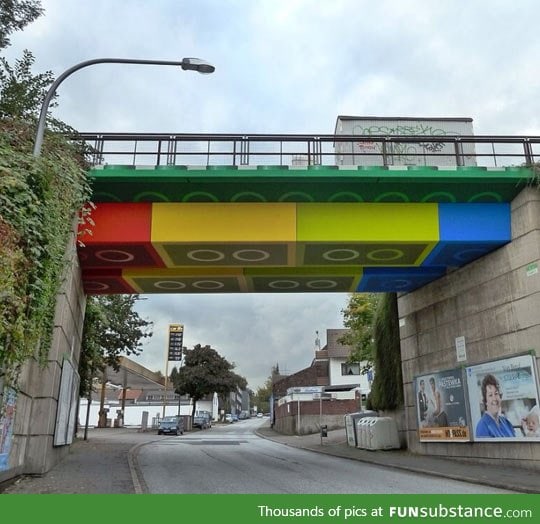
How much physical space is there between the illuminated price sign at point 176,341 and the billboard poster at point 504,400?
135 ft

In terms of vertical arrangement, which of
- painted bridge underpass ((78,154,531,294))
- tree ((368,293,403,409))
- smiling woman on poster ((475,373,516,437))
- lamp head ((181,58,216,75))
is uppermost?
lamp head ((181,58,216,75))

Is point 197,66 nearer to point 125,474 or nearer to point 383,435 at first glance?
point 125,474

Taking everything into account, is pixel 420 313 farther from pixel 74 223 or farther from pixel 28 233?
pixel 28 233

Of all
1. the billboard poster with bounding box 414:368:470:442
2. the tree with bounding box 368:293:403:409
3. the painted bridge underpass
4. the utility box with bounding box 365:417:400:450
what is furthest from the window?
the painted bridge underpass

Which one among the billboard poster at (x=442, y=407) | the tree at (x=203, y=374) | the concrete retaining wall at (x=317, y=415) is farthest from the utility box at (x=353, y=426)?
the tree at (x=203, y=374)

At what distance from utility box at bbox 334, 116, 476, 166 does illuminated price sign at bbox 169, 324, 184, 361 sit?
133ft

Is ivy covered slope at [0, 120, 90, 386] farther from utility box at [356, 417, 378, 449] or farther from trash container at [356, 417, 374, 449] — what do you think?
trash container at [356, 417, 374, 449]

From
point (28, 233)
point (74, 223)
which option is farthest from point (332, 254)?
point (28, 233)

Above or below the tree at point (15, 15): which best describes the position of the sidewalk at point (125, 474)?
below

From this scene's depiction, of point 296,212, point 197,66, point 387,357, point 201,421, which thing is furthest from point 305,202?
point 201,421

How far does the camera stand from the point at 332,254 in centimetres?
1594

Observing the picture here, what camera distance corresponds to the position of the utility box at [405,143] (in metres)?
14.8

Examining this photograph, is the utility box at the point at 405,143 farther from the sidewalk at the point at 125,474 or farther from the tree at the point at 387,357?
the tree at the point at 387,357

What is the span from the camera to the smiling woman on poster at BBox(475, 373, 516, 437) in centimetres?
1474
